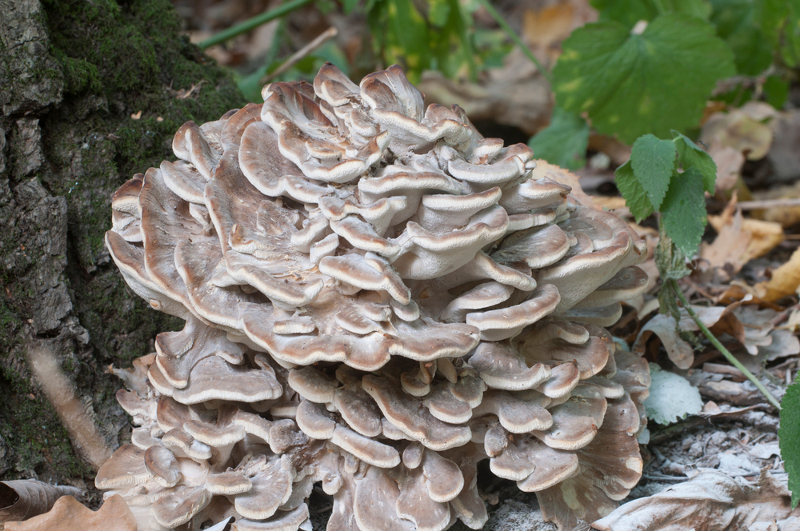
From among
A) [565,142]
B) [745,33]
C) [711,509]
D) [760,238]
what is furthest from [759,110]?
[711,509]

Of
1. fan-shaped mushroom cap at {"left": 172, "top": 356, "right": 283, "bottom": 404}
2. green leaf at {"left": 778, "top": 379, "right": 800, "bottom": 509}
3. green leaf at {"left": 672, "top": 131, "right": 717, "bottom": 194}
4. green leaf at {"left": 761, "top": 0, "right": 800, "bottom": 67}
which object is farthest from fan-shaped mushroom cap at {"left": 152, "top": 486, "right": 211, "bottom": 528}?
green leaf at {"left": 761, "top": 0, "right": 800, "bottom": 67}

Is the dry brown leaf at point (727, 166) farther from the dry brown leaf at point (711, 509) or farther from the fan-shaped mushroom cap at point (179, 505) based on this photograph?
the fan-shaped mushroom cap at point (179, 505)

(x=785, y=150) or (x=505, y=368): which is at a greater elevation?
(x=505, y=368)

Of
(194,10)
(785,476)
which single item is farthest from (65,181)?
(194,10)

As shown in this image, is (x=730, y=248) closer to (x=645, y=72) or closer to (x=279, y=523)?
(x=645, y=72)

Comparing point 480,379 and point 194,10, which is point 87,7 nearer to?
point 480,379
